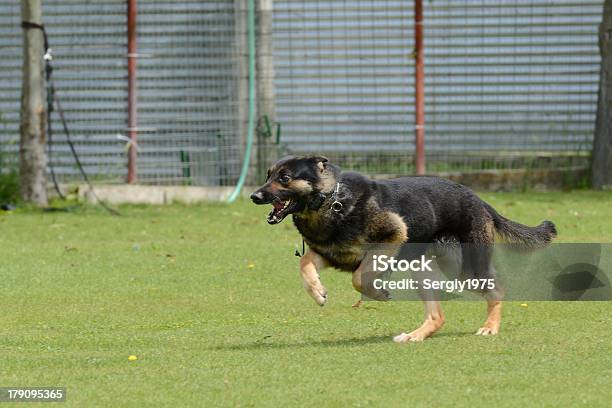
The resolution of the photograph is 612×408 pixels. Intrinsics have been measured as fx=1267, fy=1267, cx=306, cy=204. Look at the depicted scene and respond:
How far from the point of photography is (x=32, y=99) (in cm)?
1420

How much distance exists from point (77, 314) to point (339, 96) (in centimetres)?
870

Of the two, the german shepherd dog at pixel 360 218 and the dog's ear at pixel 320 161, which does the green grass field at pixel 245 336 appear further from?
the dog's ear at pixel 320 161

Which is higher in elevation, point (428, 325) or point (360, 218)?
point (360, 218)

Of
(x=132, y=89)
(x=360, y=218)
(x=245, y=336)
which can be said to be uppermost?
(x=132, y=89)

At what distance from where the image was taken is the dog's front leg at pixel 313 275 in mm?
6980

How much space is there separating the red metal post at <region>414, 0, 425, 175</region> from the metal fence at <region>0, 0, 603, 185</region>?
0.15 m

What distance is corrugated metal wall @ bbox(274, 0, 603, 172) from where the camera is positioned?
1631cm

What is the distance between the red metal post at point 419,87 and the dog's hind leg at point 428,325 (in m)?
8.79

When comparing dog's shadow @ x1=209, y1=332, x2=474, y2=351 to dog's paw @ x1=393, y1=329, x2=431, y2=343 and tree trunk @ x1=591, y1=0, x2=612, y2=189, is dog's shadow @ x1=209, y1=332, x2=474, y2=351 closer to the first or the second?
dog's paw @ x1=393, y1=329, x2=431, y2=343

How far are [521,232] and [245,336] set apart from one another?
1821 millimetres

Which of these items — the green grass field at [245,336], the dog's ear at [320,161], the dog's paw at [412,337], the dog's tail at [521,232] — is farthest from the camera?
the dog's tail at [521,232]

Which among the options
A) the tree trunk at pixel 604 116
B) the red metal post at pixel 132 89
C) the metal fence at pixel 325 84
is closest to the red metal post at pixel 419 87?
the metal fence at pixel 325 84

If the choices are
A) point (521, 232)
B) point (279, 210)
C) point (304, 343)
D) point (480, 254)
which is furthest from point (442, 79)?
point (304, 343)

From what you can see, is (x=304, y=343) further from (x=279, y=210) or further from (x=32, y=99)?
(x=32, y=99)
